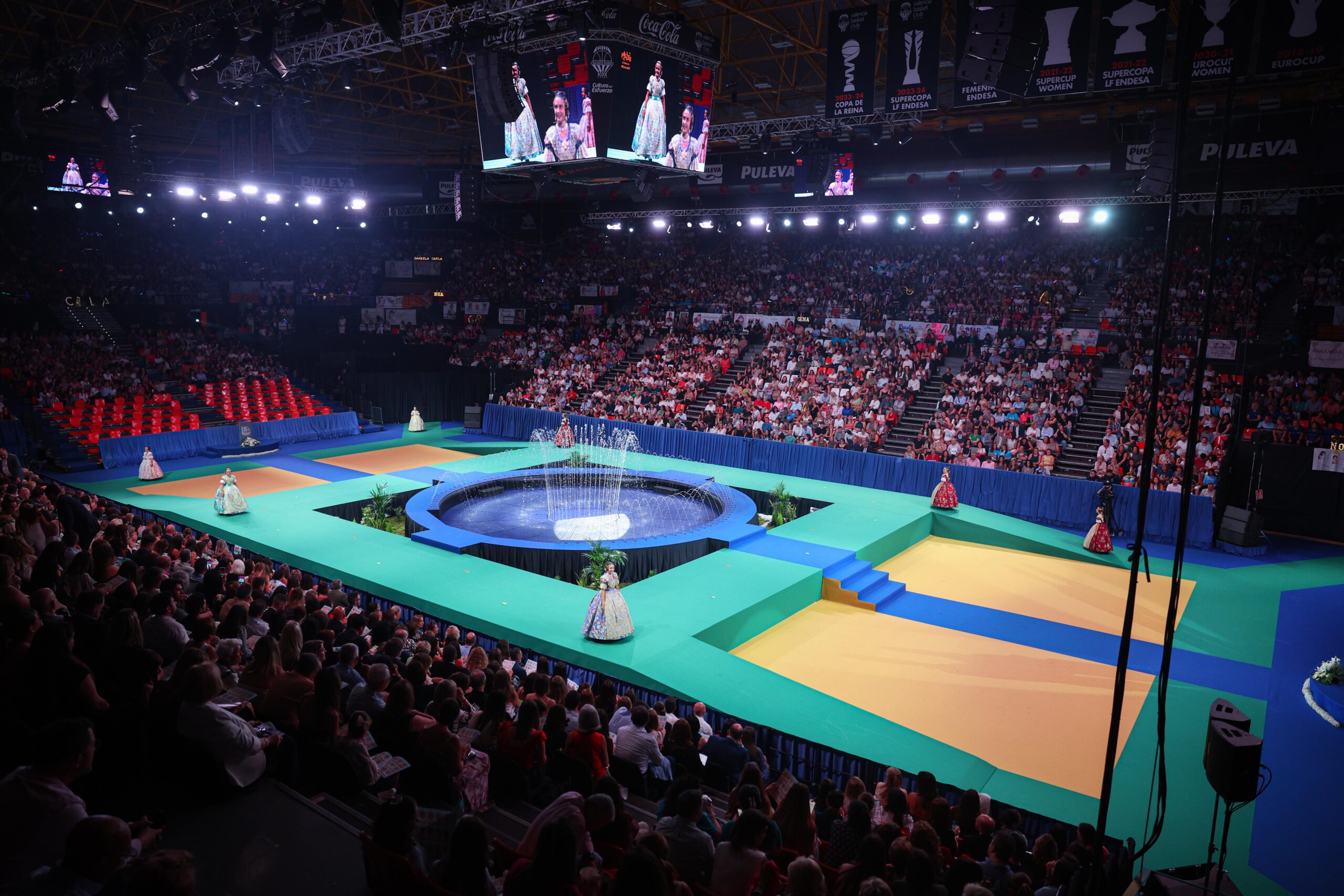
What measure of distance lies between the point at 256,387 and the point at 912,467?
74.7 feet

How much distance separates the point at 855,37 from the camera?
12.9 meters

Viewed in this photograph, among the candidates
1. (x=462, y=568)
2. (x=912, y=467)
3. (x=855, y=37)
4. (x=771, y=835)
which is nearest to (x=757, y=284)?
(x=912, y=467)

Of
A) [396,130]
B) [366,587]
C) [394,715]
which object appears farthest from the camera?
[396,130]

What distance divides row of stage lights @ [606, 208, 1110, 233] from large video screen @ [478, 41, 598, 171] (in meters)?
13.3

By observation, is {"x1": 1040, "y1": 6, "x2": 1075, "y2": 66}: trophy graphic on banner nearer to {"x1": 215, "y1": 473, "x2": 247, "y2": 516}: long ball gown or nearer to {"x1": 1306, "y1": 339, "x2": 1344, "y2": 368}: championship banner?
{"x1": 1306, "y1": 339, "x2": 1344, "y2": 368}: championship banner

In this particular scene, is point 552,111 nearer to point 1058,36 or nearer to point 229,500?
point 1058,36

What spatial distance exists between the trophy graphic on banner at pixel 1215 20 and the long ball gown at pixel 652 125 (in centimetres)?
832

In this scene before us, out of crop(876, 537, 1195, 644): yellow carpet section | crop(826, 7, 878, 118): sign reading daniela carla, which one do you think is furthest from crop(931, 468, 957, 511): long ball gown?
crop(826, 7, 878, 118): sign reading daniela carla

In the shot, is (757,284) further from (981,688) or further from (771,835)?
(771,835)

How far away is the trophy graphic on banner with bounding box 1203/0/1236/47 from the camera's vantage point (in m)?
9.80

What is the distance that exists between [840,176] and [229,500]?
55.9 feet

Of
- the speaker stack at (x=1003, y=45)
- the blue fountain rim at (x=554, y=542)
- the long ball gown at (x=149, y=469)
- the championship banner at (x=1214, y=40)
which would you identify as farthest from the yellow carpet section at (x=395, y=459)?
the championship banner at (x=1214, y=40)

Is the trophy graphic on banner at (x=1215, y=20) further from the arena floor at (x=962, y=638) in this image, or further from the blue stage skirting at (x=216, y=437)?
the blue stage skirting at (x=216, y=437)

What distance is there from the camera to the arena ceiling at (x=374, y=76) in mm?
16656
